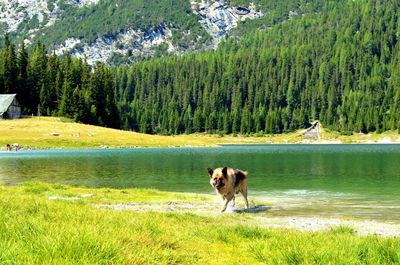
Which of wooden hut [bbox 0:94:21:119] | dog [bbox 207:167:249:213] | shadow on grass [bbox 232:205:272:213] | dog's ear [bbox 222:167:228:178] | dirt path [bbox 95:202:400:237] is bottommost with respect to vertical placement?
shadow on grass [bbox 232:205:272:213]

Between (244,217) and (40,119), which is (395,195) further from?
(40,119)

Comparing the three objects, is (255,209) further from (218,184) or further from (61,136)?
(61,136)

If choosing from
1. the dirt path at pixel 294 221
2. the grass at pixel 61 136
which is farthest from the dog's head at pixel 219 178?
the grass at pixel 61 136

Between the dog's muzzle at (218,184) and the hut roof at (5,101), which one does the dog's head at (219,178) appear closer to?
the dog's muzzle at (218,184)

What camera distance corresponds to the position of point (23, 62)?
156500 mm

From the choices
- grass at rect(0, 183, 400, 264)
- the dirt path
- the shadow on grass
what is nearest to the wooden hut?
the dirt path

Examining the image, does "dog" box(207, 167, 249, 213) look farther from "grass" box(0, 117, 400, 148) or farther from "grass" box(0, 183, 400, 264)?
"grass" box(0, 117, 400, 148)

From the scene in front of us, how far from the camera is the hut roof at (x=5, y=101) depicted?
13085 centimetres

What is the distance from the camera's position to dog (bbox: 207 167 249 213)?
22.5 metres

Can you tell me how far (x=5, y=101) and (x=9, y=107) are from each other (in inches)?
78.0

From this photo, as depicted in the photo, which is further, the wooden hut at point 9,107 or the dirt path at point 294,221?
the wooden hut at point 9,107

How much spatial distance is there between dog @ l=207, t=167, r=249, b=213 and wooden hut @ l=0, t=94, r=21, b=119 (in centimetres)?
11970

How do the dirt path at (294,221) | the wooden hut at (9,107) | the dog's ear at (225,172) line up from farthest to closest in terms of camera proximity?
1. the wooden hut at (9,107)
2. the dog's ear at (225,172)
3. the dirt path at (294,221)

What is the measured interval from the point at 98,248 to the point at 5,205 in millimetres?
7635
